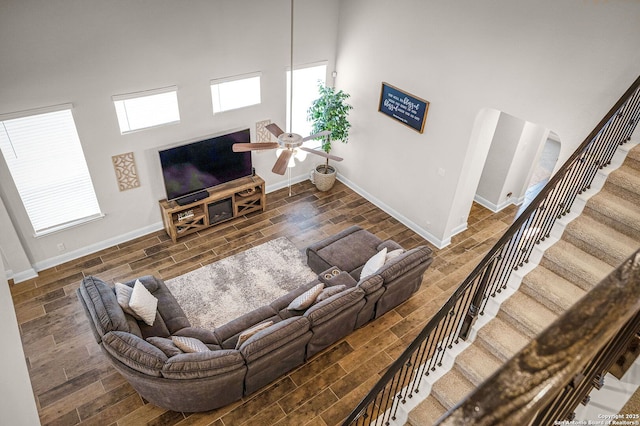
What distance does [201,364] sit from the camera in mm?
4121

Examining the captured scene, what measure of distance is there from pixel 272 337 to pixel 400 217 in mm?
3944

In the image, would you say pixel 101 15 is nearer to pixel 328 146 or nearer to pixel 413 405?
pixel 328 146

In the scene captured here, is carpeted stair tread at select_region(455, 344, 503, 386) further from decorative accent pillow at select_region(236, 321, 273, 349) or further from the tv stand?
the tv stand

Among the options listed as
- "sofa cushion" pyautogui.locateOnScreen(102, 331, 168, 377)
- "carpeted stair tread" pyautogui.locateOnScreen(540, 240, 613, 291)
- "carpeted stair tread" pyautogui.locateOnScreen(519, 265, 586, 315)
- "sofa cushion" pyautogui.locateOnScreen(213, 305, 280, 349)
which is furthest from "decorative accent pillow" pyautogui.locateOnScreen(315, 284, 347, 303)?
"carpeted stair tread" pyautogui.locateOnScreen(540, 240, 613, 291)

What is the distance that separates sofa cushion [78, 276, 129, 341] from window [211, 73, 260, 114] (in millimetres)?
3274

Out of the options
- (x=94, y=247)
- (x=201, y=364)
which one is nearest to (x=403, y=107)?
(x=201, y=364)

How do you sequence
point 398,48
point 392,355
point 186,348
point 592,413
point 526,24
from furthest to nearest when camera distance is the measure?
1. point 398,48
2. point 392,355
3. point 526,24
4. point 186,348
5. point 592,413

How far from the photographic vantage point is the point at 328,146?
306 inches

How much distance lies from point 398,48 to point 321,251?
3.26 metres

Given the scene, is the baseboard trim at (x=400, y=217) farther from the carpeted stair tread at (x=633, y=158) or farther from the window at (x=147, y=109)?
the window at (x=147, y=109)

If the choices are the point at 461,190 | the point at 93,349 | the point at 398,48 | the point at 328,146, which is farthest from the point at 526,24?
the point at 93,349

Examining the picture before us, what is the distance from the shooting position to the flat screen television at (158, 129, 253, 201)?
657 centimetres

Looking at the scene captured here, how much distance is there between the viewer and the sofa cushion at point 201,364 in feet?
13.3

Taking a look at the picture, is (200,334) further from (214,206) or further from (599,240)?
(599,240)
